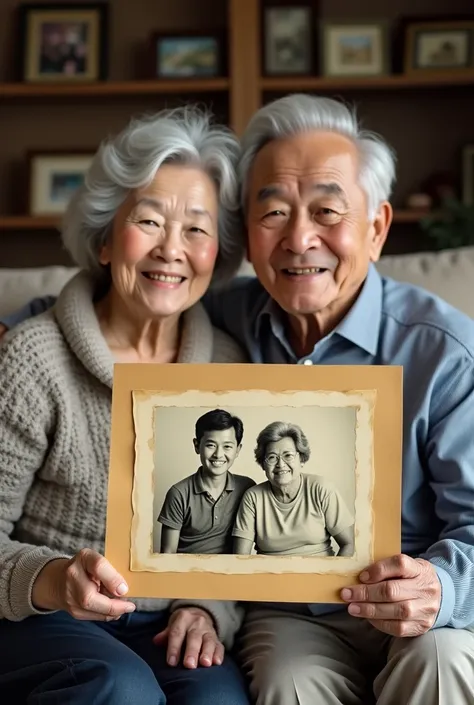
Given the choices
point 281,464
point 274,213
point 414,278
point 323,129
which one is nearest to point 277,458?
point 281,464

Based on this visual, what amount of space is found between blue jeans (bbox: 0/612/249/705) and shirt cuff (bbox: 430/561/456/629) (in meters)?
0.30

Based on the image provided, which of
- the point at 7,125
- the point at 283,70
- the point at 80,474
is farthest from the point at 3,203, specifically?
the point at 80,474

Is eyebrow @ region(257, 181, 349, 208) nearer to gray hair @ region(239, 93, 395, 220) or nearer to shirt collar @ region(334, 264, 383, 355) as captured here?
gray hair @ region(239, 93, 395, 220)

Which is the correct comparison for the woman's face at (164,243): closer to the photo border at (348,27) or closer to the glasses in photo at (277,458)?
the glasses in photo at (277,458)

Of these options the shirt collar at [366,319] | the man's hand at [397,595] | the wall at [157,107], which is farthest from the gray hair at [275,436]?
the wall at [157,107]

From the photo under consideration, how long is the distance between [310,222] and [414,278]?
1.33 feet

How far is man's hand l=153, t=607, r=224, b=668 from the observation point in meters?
1.26

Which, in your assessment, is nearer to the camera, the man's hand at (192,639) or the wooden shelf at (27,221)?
the man's hand at (192,639)

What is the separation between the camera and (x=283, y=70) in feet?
10.7

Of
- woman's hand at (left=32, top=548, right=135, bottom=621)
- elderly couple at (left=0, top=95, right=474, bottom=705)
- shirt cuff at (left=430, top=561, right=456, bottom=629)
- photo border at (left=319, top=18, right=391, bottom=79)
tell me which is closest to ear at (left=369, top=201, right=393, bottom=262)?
elderly couple at (left=0, top=95, right=474, bottom=705)

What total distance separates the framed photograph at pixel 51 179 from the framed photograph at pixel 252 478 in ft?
7.71

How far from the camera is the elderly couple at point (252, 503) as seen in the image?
115 centimetres

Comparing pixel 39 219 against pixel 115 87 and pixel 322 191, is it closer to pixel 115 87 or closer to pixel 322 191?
pixel 115 87

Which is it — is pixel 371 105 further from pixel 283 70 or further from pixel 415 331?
pixel 415 331
